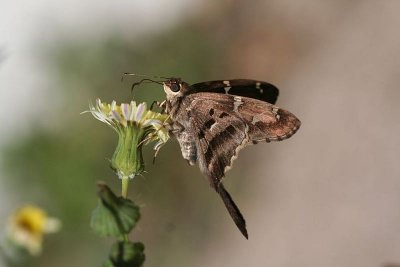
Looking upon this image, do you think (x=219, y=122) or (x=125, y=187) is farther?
(x=219, y=122)

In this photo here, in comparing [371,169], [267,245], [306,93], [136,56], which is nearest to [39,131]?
[136,56]

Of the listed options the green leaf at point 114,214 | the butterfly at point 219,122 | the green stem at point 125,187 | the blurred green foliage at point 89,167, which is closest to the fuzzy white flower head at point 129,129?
the green stem at point 125,187

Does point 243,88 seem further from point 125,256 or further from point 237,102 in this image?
point 125,256

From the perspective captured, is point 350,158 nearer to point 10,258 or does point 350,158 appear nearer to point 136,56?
point 136,56

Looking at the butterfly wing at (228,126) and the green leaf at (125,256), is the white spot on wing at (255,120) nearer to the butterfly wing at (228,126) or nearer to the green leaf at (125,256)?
the butterfly wing at (228,126)

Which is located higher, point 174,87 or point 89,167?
point 174,87

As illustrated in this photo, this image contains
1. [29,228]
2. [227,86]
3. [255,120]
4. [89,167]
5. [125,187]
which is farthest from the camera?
[89,167]

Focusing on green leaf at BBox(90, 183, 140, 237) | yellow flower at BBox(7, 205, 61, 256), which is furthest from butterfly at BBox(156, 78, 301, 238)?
yellow flower at BBox(7, 205, 61, 256)

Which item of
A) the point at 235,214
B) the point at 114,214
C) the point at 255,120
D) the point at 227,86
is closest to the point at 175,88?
the point at 227,86
